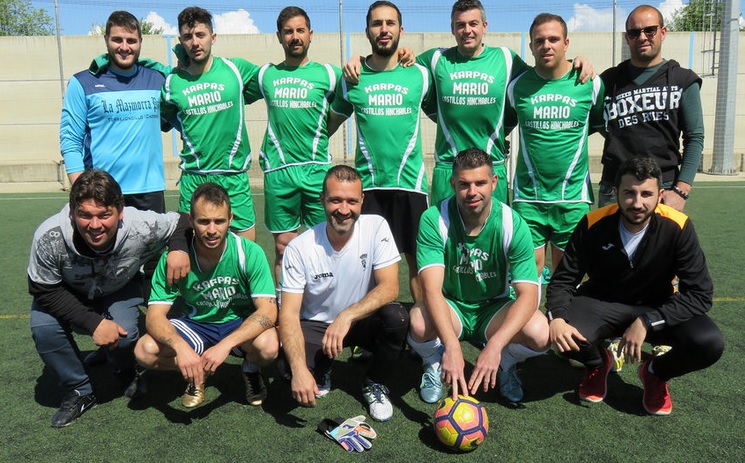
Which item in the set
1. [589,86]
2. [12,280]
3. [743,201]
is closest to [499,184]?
[589,86]

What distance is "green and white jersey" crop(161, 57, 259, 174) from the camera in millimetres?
4348

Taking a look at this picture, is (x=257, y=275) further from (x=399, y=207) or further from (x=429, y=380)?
(x=399, y=207)

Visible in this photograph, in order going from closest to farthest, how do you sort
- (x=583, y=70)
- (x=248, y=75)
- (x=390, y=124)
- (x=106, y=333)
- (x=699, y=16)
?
1. (x=106, y=333)
2. (x=583, y=70)
3. (x=390, y=124)
4. (x=248, y=75)
5. (x=699, y=16)

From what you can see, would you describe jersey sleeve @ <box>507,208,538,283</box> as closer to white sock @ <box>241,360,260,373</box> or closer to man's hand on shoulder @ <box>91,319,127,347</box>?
white sock @ <box>241,360,260,373</box>

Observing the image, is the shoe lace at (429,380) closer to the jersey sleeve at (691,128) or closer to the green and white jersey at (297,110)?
the green and white jersey at (297,110)

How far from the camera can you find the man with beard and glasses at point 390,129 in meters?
4.10

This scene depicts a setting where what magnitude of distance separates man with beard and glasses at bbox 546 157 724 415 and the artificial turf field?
0.71 ft

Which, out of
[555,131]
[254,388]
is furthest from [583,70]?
[254,388]

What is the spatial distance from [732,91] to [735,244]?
7441 mm

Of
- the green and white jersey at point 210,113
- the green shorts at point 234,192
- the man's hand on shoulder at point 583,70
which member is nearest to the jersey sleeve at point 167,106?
the green and white jersey at point 210,113

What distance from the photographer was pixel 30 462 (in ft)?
9.25

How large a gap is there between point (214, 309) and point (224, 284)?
0.54ft

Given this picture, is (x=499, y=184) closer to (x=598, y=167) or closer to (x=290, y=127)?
(x=290, y=127)

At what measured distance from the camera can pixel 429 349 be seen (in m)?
3.44
